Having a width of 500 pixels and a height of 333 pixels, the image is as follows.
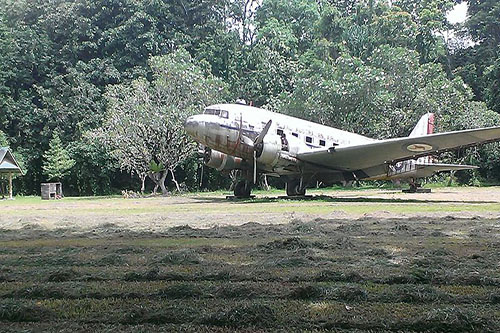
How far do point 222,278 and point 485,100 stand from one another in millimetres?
45294

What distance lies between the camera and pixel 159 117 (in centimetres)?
2967

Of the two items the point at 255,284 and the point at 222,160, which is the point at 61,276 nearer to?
the point at 255,284

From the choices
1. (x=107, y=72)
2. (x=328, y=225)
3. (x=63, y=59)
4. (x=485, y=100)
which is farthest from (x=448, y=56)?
(x=328, y=225)

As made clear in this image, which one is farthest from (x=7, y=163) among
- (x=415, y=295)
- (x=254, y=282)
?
(x=415, y=295)

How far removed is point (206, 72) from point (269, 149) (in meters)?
23.7

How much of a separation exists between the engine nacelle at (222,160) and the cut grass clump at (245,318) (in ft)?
61.4

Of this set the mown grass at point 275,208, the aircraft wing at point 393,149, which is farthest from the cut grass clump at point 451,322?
the aircraft wing at point 393,149

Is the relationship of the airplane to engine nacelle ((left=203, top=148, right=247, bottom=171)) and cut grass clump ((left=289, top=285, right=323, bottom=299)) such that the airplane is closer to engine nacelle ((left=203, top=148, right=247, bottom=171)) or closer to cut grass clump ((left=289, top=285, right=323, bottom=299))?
engine nacelle ((left=203, top=148, right=247, bottom=171))

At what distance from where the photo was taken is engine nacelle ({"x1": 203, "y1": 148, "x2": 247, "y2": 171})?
22.3m

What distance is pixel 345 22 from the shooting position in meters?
47.9

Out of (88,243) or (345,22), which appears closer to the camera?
(88,243)

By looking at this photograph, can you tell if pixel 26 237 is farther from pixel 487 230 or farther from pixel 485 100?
pixel 485 100

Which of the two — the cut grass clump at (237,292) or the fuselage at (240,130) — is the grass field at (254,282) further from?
the fuselage at (240,130)

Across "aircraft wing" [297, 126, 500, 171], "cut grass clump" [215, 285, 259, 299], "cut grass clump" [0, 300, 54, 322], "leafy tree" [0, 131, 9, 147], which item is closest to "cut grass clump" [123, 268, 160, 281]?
"cut grass clump" [215, 285, 259, 299]
